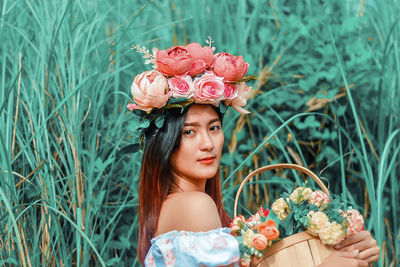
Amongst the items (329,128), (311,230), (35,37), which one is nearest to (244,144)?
(329,128)

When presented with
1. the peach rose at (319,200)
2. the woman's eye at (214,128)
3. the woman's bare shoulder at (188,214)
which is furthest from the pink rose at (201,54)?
the peach rose at (319,200)

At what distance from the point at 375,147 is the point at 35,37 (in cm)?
186

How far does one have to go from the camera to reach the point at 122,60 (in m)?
2.84

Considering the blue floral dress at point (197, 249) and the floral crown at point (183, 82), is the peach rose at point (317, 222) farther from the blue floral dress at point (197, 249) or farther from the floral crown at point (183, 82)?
the floral crown at point (183, 82)

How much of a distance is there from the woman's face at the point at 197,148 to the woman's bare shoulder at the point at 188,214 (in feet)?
0.28

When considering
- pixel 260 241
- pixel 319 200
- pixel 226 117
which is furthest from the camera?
pixel 226 117

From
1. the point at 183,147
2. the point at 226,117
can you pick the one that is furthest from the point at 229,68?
the point at 226,117

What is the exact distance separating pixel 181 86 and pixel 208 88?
9 cm

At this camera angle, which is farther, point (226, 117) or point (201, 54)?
point (226, 117)

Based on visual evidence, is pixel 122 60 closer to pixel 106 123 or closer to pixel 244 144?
pixel 106 123

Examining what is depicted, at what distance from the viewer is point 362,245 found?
1.58 meters

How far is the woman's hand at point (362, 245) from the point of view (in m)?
1.55

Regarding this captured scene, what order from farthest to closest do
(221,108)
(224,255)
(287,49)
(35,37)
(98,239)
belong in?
(287,49) < (35,37) < (98,239) < (221,108) < (224,255)

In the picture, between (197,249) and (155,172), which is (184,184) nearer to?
(155,172)
